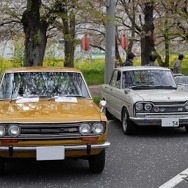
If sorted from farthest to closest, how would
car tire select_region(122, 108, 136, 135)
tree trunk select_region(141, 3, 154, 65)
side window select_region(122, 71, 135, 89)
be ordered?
1. tree trunk select_region(141, 3, 154, 65)
2. side window select_region(122, 71, 135, 89)
3. car tire select_region(122, 108, 136, 135)

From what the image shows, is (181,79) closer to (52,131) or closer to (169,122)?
(169,122)

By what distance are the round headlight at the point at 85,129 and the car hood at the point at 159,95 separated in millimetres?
3199

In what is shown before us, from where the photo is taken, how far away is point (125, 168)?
628 cm

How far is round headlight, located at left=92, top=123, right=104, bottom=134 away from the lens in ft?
17.9

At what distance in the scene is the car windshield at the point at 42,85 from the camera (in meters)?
6.48

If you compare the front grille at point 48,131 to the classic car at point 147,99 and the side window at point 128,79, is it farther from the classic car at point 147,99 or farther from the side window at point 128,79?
the side window at point 128,79

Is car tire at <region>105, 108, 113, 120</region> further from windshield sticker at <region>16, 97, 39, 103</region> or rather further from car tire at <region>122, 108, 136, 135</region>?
windshield sticker at <region>16, 97, 39, 103</region>

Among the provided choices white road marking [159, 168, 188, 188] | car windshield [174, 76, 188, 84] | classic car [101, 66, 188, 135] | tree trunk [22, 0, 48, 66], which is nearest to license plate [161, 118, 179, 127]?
classic car [101, 66, 188, 135]

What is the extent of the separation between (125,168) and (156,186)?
38.9 inches

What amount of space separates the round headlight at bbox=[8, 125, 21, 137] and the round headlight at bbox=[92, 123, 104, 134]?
0.95 metres

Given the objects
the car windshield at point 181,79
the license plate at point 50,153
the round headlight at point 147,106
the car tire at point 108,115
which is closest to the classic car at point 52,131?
the license plate at point 50,153

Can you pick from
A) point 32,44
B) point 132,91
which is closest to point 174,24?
point 32,44

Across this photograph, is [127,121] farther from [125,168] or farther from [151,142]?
[125,168]

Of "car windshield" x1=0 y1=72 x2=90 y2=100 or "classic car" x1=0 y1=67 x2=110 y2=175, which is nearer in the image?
"classic car" x1=0 y1=67 x2=110 y2=175
